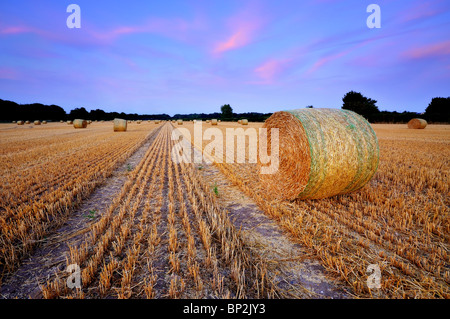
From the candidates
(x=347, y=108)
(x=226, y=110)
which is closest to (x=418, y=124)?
(x=347, y=108)

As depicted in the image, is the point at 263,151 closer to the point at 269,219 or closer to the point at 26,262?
the point at 269,219

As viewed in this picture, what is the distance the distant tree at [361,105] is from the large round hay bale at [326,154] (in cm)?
4702

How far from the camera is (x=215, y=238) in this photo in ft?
10.7

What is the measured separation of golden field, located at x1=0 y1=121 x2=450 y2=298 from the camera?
227cm

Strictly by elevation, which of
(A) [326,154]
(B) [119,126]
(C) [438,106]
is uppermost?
(C) [438,106]

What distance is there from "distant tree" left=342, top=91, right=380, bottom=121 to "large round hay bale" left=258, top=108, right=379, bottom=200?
154 ft

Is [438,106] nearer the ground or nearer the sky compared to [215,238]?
nearer the sky

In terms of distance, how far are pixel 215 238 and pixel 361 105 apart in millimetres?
63394

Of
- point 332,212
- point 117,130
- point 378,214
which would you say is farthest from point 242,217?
point 117,130

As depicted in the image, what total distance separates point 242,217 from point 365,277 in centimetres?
210

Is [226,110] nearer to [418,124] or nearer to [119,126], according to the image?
[119,126]

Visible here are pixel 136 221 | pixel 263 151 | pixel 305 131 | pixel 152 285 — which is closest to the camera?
pixel 152 285

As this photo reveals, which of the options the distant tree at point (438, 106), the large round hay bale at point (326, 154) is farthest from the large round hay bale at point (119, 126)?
the distant tree at point (438, 106)

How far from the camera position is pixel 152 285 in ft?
7.42
